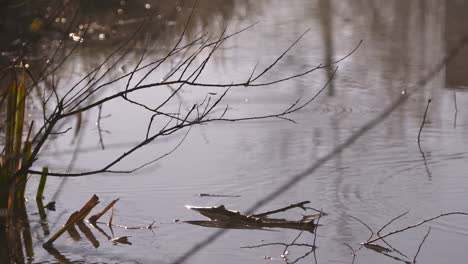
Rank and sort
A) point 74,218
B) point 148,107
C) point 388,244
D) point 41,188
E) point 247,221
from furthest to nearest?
1. point 148,107
2. point 41,188
3. point 247,221
4. point 74,218
5. point 388,244

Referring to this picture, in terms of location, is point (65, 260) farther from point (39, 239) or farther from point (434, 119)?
point (434, 119)

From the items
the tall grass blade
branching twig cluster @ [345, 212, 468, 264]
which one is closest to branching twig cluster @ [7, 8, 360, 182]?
the tall grass blade

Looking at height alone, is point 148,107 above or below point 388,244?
above

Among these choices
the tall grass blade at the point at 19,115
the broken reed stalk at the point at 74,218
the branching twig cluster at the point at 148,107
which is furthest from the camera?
the tall grass blade at the point at 19,115

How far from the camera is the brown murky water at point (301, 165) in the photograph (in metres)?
3.02

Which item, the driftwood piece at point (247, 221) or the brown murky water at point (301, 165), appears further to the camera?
the driftwood piece at point (247, 221)

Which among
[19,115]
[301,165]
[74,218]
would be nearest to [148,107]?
[301,165]

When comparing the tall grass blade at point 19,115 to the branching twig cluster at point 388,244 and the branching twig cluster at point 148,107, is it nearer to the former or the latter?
the branching twig cluster at point 148,107

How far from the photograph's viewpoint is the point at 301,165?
4.02 m

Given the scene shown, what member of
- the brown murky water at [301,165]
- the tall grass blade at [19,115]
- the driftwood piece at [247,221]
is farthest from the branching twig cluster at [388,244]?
the tall grass blade at [19,115]

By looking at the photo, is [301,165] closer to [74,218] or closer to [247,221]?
[247,221]

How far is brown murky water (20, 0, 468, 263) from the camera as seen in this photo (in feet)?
9.92

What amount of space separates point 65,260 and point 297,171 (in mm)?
1215

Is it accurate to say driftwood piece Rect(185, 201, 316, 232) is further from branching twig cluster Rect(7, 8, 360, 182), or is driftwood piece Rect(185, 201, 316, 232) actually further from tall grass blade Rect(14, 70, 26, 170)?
tall grass blade Rect(14, 70, 26, 170)
